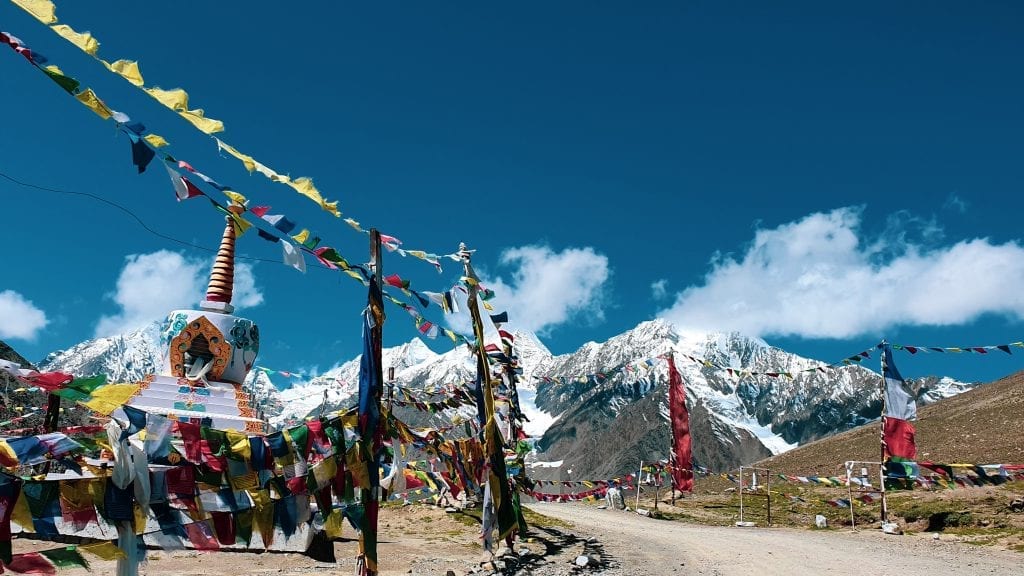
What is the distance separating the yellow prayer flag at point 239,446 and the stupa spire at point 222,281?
1509 cm

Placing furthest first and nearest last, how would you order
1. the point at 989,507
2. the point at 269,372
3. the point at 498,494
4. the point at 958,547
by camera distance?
the point at 269,372
the point at 989,507
the point at 958,547
the point at 498,494

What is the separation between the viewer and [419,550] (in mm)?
16438

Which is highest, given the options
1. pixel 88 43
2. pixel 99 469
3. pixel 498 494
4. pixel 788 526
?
pixel 88 43

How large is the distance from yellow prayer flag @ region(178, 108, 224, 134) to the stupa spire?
15.9m

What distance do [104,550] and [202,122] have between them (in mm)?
4536

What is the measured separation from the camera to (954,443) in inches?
1711

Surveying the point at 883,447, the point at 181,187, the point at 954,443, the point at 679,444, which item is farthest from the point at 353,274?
the point at 954,443

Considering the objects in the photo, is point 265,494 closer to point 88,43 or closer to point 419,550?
point 88,43

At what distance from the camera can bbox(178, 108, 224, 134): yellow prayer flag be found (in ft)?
24.6

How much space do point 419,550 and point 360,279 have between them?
8932 millimetres

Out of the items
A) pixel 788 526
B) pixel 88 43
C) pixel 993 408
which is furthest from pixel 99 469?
pixel 993 408

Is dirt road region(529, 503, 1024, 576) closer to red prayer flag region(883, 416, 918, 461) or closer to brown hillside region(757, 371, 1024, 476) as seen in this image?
red prayer flag region(883, 416, 918, 461)

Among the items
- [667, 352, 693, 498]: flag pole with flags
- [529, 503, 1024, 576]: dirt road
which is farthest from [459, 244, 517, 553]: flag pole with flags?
[667, 352, 693, 498]: flag pole with flags

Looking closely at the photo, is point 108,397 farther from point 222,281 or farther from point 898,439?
point 898,439
